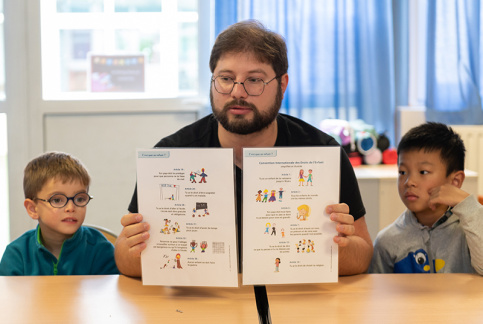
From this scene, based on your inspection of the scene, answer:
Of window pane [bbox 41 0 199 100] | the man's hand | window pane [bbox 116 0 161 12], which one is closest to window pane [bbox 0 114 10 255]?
window pane [bbox 41 0 199 100]

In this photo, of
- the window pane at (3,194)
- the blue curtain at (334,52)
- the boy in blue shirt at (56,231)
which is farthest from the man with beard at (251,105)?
the window pane at (3,194)

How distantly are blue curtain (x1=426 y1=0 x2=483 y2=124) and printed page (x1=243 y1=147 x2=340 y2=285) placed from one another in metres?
2.34

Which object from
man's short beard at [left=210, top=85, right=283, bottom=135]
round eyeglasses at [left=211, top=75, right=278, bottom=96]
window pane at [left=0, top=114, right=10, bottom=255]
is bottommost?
window pane at [left=0, top=114, right=10, bottom=255]

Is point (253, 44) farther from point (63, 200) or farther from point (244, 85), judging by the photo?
point (63, 200)

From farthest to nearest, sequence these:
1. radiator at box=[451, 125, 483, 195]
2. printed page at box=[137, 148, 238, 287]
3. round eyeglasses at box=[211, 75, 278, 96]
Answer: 1. radiator at box=[451, 125, 483, 195]
2. round eyeglasses at box=[211, 75, 278, 96]
3. printed page at box=[137, 148, 238, 287]

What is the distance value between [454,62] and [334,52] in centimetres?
75

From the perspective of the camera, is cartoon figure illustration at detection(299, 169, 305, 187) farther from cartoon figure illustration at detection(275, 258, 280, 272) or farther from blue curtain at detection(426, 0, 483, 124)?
blue curtain at detection(426, 0, 483, 124)

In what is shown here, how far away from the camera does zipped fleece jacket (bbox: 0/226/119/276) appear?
176cm

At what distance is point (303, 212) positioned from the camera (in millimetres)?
1406

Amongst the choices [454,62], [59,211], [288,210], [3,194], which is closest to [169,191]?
[288,210]

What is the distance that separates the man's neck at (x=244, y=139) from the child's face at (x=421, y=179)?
0.45 meters

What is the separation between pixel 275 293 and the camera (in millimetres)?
1450

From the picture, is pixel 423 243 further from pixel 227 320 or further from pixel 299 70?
pixel 299 70

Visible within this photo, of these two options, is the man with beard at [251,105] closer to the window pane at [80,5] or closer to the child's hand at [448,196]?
the child's hand at [448,196]
